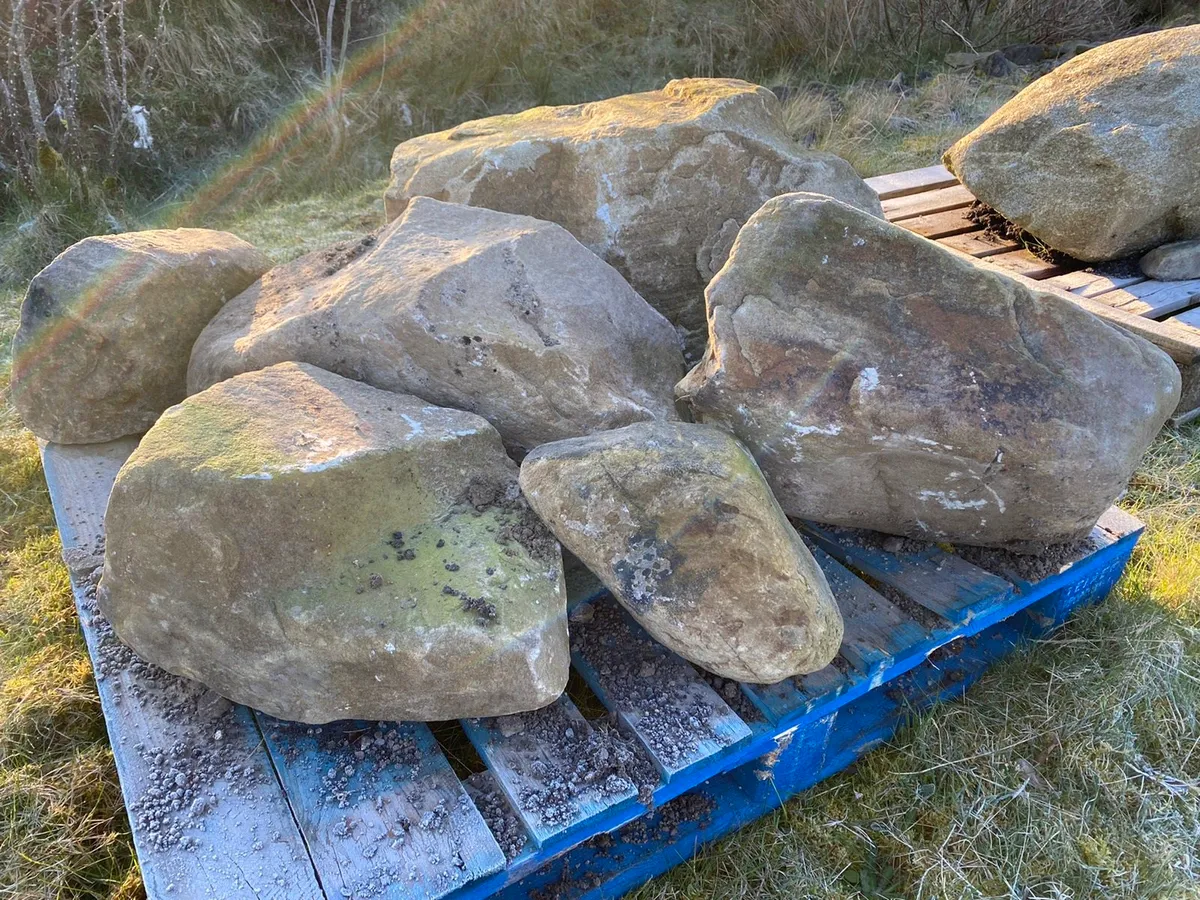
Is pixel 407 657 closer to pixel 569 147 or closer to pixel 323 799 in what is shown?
pixel 323 799

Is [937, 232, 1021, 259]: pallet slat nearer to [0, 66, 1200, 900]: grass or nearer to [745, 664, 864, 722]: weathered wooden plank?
[0, 66, 1200, 900]: grass

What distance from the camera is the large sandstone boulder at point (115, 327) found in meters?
2.31

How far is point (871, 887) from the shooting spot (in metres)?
1.84

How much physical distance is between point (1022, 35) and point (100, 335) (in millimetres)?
8123

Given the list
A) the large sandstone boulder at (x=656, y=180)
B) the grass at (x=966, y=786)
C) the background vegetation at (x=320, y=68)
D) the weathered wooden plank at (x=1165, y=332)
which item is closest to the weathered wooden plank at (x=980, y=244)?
the weathered wooden plank at (x=1165, y=332)

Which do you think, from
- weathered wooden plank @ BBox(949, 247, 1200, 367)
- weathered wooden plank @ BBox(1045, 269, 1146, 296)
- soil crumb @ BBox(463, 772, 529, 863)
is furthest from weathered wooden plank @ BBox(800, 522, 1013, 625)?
weathered wooden plank @ BBox(1045, 269, 1146, 296)

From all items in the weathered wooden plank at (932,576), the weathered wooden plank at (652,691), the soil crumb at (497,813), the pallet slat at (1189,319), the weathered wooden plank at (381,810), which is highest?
the weathered wooden plank at (381,810)

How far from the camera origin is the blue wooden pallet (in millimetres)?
1561

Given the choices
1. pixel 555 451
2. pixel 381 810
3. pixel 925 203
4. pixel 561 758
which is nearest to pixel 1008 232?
pixel 925 203

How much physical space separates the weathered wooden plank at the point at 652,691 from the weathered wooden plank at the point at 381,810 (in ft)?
1.14

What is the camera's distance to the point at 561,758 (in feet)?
5.58

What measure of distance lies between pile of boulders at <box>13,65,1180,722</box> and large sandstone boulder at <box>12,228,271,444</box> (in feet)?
0.08

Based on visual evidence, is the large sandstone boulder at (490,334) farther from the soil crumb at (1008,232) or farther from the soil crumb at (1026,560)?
the soil crumb at (1008,232)

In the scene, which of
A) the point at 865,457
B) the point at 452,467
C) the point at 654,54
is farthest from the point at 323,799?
the point at 654,54
